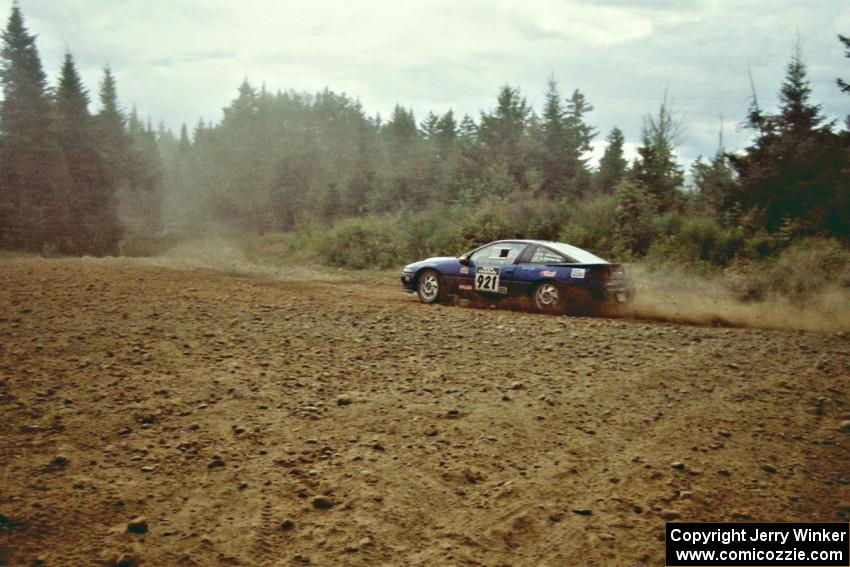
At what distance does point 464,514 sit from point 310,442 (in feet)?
4.38

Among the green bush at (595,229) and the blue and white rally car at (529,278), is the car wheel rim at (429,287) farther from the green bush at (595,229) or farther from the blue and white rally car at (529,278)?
the green bush at (595,229)

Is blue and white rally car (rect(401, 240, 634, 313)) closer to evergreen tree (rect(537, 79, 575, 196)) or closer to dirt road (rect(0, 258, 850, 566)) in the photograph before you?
dirt road (rect(0, 258, 850, 566))

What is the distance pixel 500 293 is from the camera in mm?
11250

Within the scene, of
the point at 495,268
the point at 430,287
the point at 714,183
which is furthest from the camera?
the point at 714,183

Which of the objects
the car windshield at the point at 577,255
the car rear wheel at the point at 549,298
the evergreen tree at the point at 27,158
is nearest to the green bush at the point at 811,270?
the car windshield at the point at 577,255

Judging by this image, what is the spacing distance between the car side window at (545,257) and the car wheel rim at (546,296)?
43 cm

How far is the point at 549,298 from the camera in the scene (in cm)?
1070

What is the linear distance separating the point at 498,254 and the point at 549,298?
1.36 m

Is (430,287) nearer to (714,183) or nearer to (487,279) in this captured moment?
(487,279)

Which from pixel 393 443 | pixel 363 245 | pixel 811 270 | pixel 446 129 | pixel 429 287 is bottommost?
pixel 393 443

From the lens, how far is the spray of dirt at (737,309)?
382 inches

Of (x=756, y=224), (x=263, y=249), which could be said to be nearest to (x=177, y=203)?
(x=263, y=249)

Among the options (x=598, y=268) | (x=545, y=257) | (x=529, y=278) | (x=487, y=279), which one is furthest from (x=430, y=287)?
(x=598, y=268)

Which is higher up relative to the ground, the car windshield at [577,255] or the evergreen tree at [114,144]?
the evergreen tree at [114,144]
